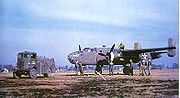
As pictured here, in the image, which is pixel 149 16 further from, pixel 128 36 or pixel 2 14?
pixel 2 14

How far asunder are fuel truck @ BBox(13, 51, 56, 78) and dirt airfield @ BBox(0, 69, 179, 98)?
153 mm

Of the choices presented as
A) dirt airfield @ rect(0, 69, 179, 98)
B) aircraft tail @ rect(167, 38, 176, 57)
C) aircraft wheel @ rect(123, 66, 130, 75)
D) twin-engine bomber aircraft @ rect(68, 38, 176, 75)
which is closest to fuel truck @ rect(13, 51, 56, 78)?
dirt airfield @ rect(0, 69, 179, 98)

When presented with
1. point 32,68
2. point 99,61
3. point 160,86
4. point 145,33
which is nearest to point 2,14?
point 32,68

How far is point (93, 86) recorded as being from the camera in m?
5.17

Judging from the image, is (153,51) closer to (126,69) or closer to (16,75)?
(126,69)

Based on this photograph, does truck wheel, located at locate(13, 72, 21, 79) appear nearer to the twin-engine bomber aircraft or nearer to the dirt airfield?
the dirt airfield

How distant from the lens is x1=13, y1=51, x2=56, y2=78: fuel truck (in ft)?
17.4

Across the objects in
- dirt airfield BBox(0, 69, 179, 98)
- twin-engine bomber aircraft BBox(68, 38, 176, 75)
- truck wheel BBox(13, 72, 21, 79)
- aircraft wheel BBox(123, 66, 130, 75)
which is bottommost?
dirt airfield BBox(0, 69, 179, 98)

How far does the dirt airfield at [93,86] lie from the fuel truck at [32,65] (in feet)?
0.50

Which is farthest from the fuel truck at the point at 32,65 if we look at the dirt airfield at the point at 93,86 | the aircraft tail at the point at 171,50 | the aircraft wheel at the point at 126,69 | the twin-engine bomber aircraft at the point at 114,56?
the aircraft tail at the point at 171,50

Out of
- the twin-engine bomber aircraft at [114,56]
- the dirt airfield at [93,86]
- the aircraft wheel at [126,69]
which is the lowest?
the dirt airfield at [93,86]

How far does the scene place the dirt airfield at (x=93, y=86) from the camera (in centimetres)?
502

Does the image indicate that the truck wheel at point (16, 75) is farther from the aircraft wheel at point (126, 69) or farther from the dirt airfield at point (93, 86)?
the aircraft wheel at point (126, 69)

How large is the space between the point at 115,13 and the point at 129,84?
3.70 ft
